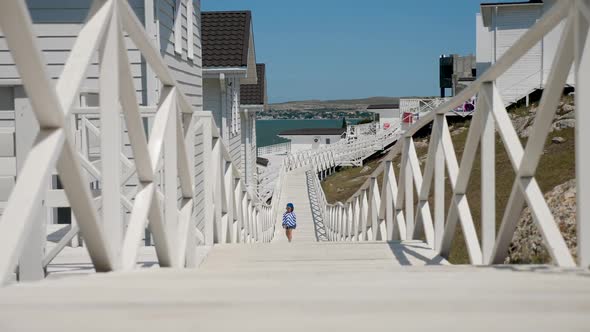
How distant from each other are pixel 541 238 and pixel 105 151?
6.24 m

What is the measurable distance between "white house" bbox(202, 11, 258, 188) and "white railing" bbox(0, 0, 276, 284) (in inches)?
579

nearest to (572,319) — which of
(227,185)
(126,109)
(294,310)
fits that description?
(294,310)

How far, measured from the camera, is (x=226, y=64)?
67.5 ft

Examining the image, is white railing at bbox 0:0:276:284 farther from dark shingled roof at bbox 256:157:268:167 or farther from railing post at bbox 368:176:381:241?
dark shingled roof at bbox 256:157:268:167

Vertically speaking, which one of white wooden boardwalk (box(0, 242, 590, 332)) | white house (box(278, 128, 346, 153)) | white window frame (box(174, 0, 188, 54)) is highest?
white window frame (box(174, 0, 188, 54))

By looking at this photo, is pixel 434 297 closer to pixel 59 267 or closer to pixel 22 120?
pixel 22 120

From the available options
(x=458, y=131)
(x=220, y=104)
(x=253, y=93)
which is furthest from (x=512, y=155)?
(x=458, y=131)

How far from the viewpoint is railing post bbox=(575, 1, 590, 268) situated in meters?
3.30

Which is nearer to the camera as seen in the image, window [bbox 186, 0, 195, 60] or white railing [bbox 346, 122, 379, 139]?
window [bbox 186, 0, 195, 60]

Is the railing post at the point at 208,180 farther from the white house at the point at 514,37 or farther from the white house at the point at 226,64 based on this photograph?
the white house at the point at 514,37

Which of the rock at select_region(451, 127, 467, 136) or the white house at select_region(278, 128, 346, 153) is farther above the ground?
the rock at select_region(451, 127, 467, 136)

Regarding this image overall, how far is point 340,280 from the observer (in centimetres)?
287

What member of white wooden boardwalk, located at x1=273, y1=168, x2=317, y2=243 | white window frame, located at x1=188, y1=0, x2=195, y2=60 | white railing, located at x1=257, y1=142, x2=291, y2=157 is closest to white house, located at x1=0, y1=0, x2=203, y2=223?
white window frame, located at x1=188, y1=0, x2=195, y2=60

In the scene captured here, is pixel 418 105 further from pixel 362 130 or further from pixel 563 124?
pixel 362 130
